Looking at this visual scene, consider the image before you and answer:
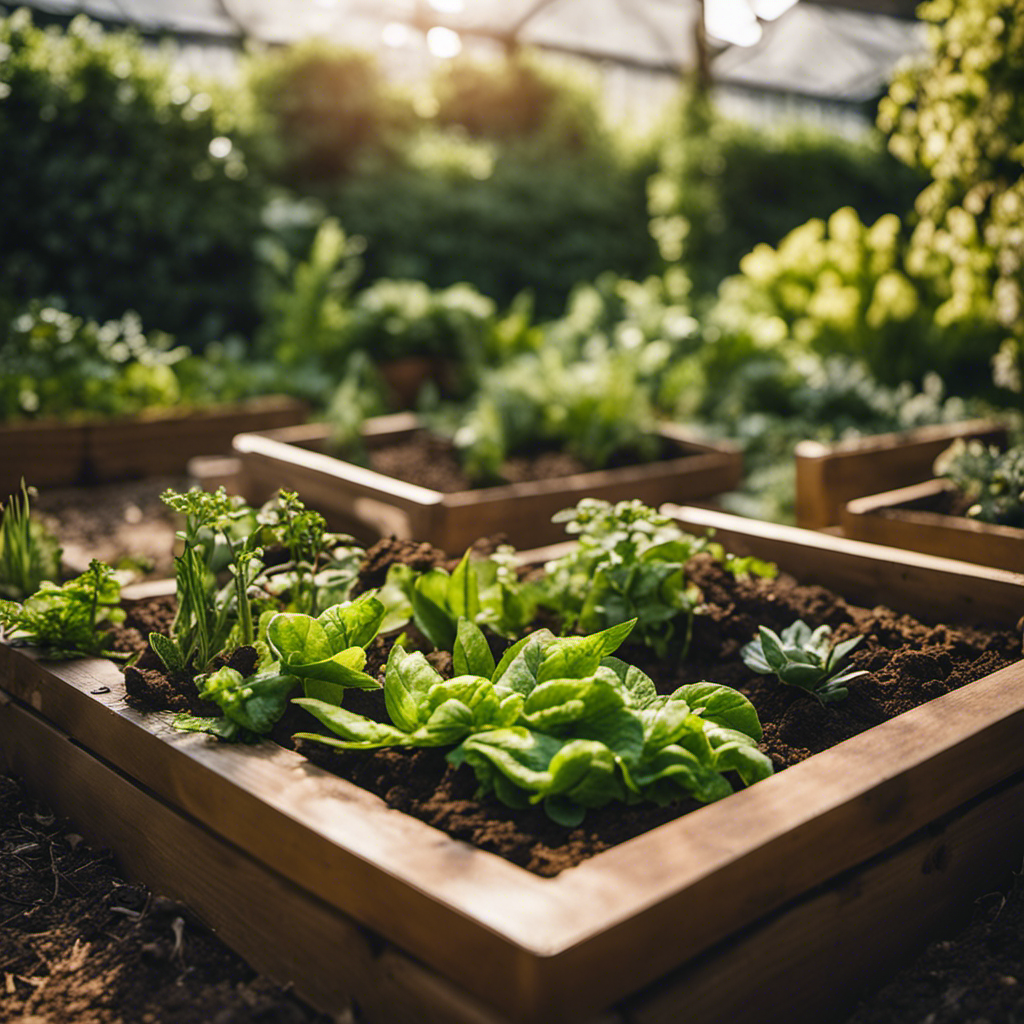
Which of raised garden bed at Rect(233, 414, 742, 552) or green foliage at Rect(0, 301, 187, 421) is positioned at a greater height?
green foliage at Rect(0, 301, 187, 421)

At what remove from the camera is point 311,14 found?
38.8ft

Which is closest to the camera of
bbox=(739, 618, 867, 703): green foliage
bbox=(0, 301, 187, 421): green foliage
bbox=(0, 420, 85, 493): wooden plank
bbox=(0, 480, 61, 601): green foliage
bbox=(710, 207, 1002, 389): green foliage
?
bbox=(739, 618, 867, 703): green foliage

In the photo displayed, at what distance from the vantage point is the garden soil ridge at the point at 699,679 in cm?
135

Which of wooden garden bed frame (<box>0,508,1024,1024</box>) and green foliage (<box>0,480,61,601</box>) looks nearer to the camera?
wooden garden bed frame (<box>0,508,1024,1024</box>)

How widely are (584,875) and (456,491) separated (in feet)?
7.86

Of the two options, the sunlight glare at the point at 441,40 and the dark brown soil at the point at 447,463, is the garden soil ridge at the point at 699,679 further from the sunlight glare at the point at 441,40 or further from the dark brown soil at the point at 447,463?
the sunlight glare at the point at 441,40

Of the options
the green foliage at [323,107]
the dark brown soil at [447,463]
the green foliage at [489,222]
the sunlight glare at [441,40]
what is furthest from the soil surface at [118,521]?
the sunlight glare at [441,40]

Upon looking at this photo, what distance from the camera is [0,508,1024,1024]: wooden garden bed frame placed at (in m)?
1.10

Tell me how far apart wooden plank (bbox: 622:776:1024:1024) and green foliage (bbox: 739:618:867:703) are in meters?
0.30

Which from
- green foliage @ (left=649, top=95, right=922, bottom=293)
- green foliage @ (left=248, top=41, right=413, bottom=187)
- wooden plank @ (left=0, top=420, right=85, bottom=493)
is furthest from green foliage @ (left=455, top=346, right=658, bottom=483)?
green foliage @ (left=248, top=41, right=413, bottom=187)

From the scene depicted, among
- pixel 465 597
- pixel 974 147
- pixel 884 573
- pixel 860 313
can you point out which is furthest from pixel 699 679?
pixel 860 313

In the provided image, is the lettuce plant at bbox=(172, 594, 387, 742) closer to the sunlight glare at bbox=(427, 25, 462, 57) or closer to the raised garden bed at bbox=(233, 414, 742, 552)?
the raised garden bed at bbox=(233, 414, 742, 552)

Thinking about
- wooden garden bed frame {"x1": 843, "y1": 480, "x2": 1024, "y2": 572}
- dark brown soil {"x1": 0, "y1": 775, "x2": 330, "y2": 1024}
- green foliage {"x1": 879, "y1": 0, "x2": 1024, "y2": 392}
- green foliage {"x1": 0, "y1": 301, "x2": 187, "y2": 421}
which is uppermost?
green foliage {"x1": 879, "y1": 0, "x2": 1024, "y2": 392}

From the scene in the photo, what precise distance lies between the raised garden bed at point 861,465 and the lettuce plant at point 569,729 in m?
1.63
